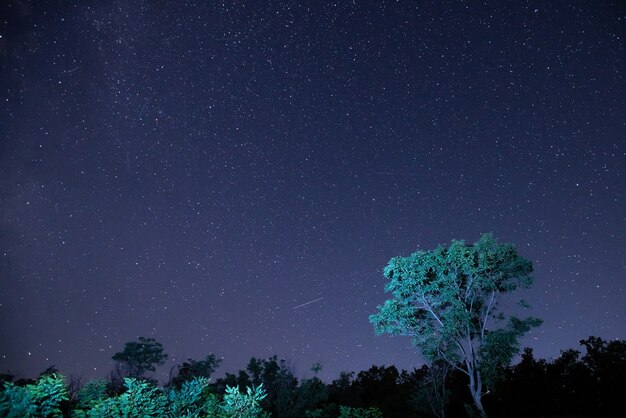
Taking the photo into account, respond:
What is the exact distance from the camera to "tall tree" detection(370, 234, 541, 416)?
16.9m

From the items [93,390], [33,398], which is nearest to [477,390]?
[93,390]

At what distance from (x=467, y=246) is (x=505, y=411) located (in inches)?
683

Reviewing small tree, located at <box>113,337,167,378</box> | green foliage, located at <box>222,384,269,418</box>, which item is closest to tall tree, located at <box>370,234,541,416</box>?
green foliage, located at <box>222,384,269,418</box>

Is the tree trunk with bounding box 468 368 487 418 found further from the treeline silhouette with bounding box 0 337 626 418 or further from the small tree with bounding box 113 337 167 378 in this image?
the small tree with bounding box 113 337 167 378

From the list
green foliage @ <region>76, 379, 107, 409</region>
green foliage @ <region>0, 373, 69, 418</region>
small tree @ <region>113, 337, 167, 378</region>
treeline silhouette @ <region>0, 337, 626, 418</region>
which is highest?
small tree @ <region>113, 337, 167, 378</region>

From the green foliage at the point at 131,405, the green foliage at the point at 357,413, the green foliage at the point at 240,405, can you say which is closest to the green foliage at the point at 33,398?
the green foliage at the point at 131,405

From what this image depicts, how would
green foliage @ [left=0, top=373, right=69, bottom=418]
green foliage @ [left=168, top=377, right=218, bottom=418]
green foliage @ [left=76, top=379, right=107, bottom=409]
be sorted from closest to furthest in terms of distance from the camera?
green foliage @ [left=0, top=373, right=69, bottom=418], green foliage @ [left=168, top=377, right=218, bottom=418], green foliage @ [left=76, top=379, right=107, bottom=409]

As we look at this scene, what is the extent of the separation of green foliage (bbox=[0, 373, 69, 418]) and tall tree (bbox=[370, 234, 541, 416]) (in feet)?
49.7

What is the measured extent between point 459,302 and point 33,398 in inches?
646

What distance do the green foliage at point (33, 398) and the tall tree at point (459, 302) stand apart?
15.1 metres

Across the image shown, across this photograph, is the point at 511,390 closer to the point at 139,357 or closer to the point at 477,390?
the point at 477,390

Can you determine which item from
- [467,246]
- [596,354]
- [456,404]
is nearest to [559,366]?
[596,354]

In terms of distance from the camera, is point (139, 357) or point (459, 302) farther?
point (139, 357)

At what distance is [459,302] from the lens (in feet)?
56.6
